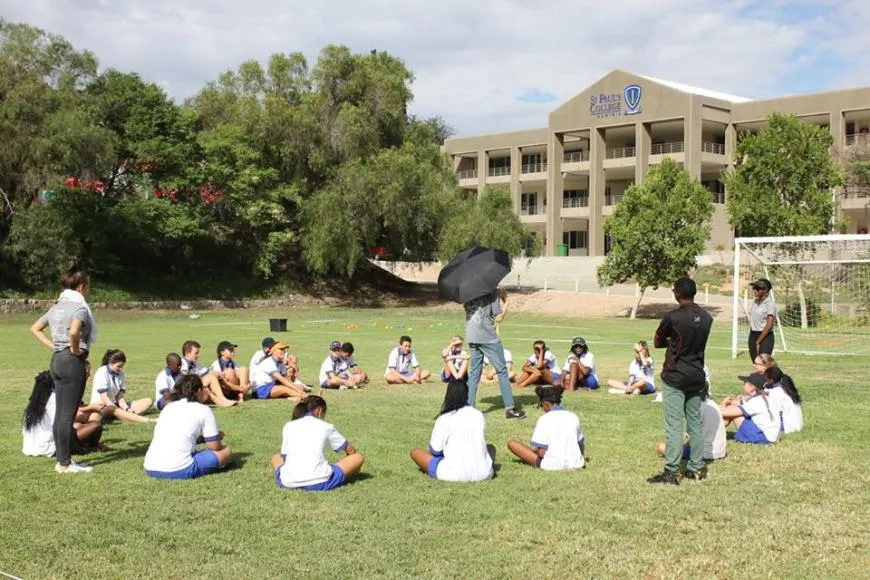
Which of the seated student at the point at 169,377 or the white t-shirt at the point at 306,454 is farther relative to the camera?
the seated student at the point at 169,377

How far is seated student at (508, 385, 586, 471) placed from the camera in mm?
8188

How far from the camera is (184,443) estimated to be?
26.0 ft

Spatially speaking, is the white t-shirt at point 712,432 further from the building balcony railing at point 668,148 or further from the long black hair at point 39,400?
the building balcony railing at point 668,148

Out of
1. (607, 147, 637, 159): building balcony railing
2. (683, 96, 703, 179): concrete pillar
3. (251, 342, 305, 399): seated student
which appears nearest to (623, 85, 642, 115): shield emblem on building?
(607, 147, 637, 159): building balcony railing

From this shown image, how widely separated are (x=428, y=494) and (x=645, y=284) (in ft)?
106

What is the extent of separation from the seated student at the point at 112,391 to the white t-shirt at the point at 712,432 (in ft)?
22.2

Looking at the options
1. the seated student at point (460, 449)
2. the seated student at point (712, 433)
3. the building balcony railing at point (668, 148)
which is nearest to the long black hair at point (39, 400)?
the seated student at point (460, 449)

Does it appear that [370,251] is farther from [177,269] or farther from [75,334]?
[75,334]

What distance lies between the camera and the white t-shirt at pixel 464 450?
7746 mm

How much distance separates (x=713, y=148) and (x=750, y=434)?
52.7m

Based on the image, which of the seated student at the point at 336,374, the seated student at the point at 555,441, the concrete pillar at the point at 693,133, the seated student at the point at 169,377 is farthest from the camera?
the concrete pillar at the point at 693,133

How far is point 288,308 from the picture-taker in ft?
148

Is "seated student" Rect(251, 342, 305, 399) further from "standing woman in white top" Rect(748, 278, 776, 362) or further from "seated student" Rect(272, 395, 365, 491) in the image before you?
"standing woman in white top" Rect(748, 278, 776, 362)

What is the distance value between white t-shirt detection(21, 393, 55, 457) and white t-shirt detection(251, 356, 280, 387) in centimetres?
488
